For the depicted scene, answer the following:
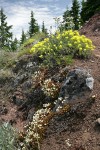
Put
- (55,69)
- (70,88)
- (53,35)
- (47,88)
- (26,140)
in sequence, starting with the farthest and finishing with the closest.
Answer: (53,35), (55,69), (47,88), (70,88), (26,140)

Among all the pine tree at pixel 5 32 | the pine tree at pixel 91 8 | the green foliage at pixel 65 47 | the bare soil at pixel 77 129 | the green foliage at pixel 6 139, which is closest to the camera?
the bare soil at pixel 77 129

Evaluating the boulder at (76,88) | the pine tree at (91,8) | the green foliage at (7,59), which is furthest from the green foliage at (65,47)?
the pine tree at (91,8)

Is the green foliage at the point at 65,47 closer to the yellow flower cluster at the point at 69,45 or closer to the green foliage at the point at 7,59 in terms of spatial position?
the yellow flower cluster at the point at 69,45

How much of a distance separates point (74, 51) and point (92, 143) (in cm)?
470

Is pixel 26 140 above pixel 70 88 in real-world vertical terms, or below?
below

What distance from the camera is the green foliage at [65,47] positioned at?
1232 cm

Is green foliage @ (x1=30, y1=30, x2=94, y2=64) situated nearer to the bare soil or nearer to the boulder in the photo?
the bare soil

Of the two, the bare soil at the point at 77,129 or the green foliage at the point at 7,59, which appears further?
the green foliage at the point at 7,59

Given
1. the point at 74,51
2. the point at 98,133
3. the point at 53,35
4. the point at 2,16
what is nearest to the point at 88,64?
the point at 74,51

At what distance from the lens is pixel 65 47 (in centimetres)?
1245

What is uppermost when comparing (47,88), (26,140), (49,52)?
(49,52)

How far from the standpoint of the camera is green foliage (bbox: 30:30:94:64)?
12320mm

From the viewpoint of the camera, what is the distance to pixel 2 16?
4438 centimetres

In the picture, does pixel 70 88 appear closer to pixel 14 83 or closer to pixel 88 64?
pixel 88 64
